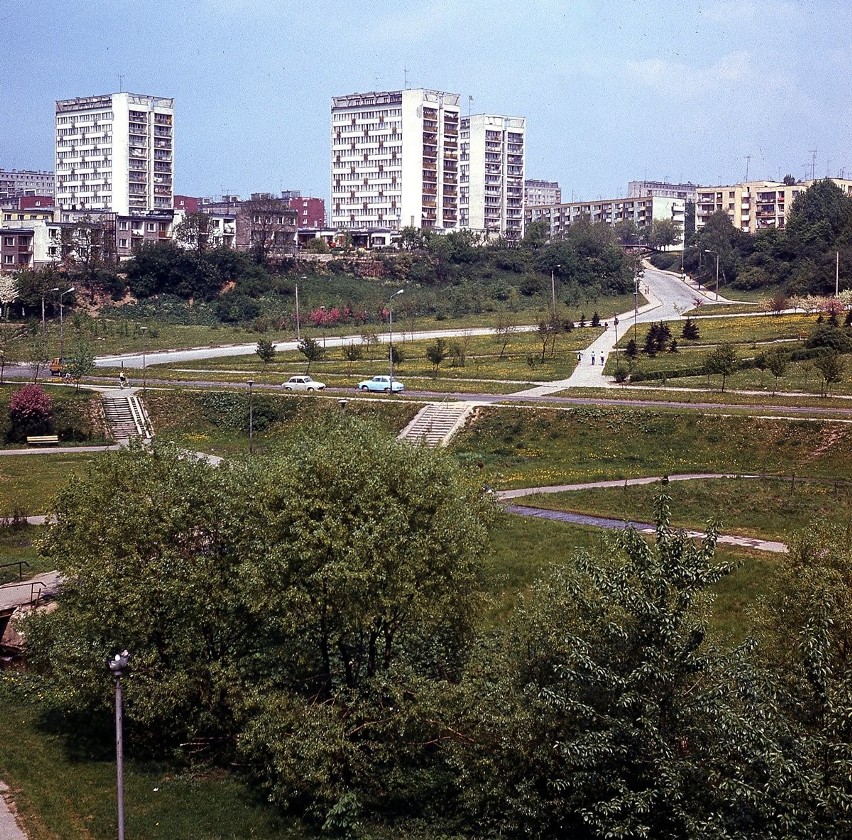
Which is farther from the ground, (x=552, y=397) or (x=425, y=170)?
(x=425, y=170)

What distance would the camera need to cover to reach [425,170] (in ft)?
357

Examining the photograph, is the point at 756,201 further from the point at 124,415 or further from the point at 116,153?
the point at 124,415

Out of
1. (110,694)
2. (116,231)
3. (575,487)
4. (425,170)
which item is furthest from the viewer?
(425,170)

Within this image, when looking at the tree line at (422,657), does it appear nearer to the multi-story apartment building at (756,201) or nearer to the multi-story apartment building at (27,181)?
the multi-story apartment building at (756,201)

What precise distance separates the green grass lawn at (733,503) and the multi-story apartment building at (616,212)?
358ft

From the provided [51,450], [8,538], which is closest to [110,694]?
[8,538]

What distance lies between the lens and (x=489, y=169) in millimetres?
122000

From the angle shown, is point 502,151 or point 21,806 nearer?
point 21,806

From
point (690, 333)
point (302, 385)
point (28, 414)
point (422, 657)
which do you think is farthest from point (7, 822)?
point (690, 333)

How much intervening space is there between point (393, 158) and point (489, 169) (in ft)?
59.2

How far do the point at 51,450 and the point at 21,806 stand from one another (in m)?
25.8

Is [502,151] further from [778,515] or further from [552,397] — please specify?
[778,515]

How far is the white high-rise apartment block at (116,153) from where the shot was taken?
112 metres

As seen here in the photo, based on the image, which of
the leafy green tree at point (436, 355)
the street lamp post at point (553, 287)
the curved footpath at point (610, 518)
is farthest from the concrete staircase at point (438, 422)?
the street lamp post at point (553, 287)
